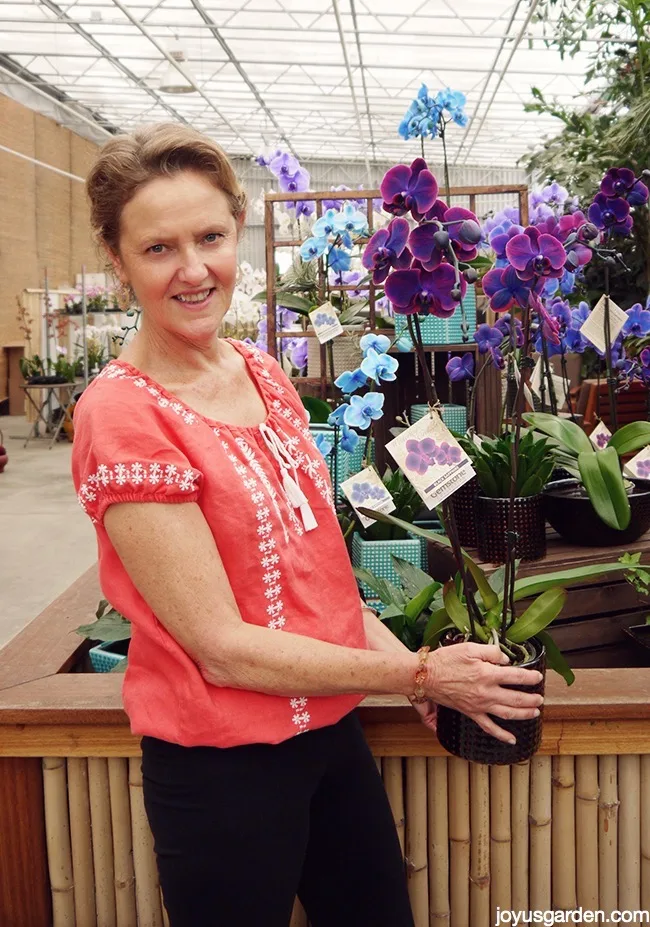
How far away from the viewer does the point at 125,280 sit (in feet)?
3.68

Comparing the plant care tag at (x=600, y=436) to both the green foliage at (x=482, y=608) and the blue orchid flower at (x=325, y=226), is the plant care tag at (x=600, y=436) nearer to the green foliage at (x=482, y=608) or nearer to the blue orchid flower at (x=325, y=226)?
the green foliage at (x=482, y=608)

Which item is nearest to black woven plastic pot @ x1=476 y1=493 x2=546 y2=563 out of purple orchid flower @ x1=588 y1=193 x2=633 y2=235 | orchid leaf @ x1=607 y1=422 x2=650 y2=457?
orchid leaf @ x1=607 y1=422 x2=650 y2=457

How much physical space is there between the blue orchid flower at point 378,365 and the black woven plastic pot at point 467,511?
1.07ft

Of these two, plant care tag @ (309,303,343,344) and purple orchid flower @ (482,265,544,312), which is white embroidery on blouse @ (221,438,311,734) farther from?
plant care tag @ (309,303,343,344)

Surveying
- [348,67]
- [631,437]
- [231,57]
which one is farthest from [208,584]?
[348,67]

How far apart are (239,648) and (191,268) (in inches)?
16.9

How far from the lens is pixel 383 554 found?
2133 millimetres

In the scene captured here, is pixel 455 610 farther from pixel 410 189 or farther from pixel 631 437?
pixel 631 437

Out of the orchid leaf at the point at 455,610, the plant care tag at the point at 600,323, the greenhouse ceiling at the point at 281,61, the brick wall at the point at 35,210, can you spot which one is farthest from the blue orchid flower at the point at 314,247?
the brick wall at the point at 35,210

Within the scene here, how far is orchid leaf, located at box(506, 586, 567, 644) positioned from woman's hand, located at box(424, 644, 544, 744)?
0.14 m

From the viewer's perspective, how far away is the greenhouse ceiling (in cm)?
1061

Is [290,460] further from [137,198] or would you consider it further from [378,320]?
[378,320]

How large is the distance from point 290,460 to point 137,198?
0.36m

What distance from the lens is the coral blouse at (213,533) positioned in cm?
100
